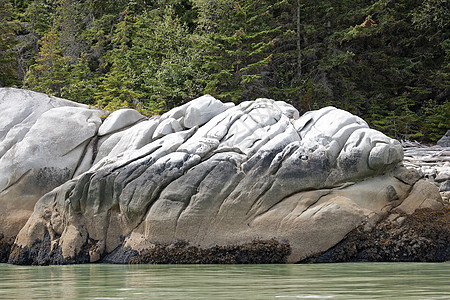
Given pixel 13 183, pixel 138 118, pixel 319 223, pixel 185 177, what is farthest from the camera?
pixel 138 118

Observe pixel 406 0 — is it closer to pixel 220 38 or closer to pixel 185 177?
pixel 220 38

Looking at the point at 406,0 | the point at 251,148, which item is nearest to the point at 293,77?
the point at 406,0

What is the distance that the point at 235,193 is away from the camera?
984 centimetres

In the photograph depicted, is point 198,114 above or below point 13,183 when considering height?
above

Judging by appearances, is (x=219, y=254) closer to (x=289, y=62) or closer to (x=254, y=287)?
(x=254, y=287)

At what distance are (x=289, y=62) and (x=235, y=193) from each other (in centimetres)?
1404

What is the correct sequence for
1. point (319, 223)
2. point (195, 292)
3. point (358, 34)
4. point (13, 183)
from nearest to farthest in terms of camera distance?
1. point (195, 292)
2. point (319, 223)
3. point (13, 183)
4. point (358, 34)

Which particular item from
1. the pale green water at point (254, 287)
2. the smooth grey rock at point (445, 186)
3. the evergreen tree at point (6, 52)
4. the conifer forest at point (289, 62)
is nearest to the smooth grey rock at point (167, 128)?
the pale green water at point (254, 287)

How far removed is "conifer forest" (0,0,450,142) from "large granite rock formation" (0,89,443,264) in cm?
837

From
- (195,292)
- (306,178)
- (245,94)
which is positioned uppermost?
(195,292)

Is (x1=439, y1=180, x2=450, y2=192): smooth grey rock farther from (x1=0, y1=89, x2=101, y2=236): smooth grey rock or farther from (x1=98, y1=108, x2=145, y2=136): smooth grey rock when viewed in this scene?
(x1=0, y1=89, x2=101, y2=236): smooth grey rock

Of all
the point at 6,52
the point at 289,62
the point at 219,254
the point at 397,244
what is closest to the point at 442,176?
the point at 397,244

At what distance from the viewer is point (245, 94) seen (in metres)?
20.3

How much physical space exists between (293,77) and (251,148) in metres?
12.6
